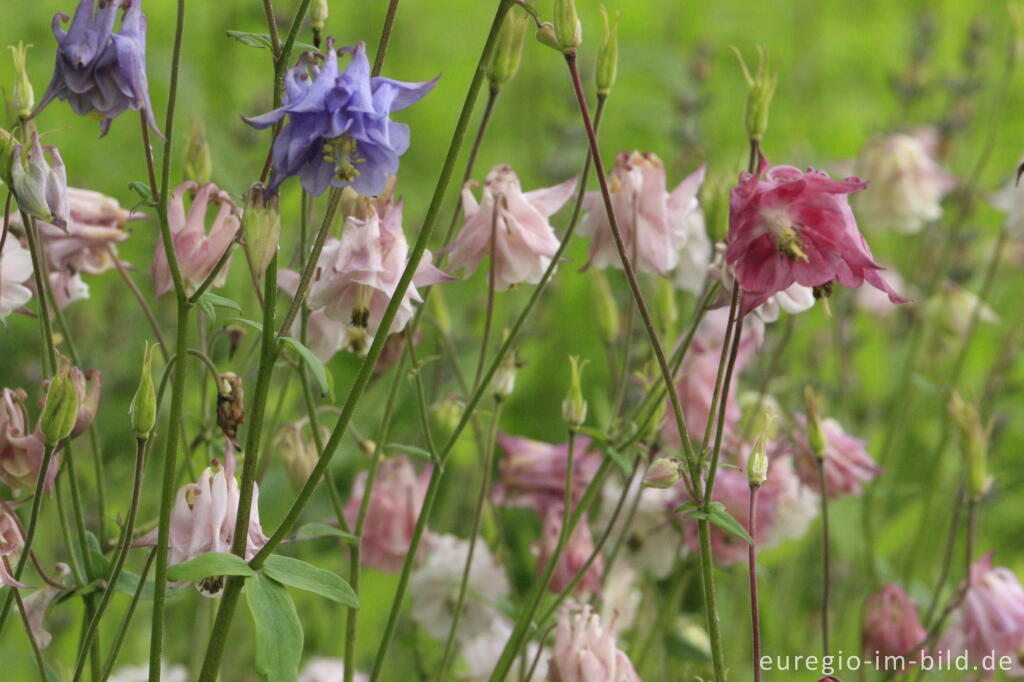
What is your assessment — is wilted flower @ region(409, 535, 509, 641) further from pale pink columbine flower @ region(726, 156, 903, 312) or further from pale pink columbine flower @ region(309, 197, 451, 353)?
pale pink columbine flower @ region(726, 156, 903, 312)

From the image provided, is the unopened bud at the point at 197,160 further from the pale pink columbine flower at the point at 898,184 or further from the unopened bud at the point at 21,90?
the pale pink columbine flower at the point at 898,184

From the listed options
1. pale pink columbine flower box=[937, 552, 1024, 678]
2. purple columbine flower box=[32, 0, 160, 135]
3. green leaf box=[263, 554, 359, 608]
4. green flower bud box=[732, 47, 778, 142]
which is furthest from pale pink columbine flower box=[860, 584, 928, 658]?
purple columbine flower box=[32, 0, 160, 135]

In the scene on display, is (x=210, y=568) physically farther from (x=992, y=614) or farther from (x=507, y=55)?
Answer: (x=992, y=614)

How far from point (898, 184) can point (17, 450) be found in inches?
56.8

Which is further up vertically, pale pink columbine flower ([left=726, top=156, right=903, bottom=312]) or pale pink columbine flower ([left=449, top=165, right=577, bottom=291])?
pale pink columbine flower ([left=449, top=165, right=577, bottom=291])

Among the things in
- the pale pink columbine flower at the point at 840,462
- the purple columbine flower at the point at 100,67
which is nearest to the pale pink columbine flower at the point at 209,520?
the purple columbine flower at the point at 100,67

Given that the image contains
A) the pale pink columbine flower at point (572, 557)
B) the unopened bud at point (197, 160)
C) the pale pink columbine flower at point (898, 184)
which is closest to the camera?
the unopened bud at point (197, 160)

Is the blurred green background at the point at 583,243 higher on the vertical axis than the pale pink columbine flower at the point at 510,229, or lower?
higher

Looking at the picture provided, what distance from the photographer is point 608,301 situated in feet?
4.24

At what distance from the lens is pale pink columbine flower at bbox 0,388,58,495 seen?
0.88 metres

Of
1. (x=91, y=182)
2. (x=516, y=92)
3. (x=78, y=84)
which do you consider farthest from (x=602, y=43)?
(x=516, y=92)

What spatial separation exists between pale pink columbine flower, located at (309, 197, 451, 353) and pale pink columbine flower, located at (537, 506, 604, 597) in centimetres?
36

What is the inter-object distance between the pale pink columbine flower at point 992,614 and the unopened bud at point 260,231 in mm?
876

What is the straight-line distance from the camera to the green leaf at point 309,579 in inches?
32.7
